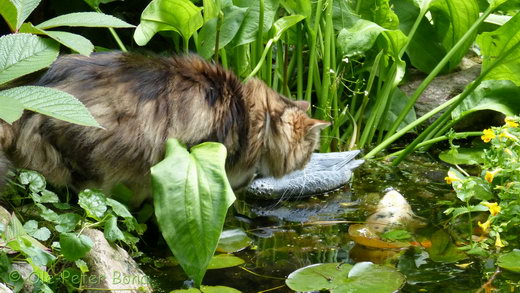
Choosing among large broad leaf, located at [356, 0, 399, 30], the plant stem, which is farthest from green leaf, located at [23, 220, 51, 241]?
large broad leaf, located at [356, 0, 399, 30]

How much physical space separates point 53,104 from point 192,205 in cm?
63

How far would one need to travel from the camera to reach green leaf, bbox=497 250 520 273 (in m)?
3.29

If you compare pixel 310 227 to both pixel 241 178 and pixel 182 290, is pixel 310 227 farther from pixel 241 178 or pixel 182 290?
pixel 182 290

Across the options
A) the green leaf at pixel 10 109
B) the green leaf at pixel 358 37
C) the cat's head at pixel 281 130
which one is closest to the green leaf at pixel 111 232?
the green leaf at pixel 10 109

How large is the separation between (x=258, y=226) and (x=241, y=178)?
0.28 meters

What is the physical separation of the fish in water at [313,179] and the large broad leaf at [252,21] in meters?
0.74

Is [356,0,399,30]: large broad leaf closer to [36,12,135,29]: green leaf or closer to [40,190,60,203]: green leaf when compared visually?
[36,12,135,29]: green leaf

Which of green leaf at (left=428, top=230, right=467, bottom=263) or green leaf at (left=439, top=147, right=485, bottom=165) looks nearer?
green leaf at (left=428, top=230, right=467, bottom=263)

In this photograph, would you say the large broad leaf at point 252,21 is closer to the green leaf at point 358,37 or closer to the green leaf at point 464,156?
the green leaf at point 358,37

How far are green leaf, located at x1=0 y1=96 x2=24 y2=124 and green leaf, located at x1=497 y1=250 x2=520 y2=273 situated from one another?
2.03m

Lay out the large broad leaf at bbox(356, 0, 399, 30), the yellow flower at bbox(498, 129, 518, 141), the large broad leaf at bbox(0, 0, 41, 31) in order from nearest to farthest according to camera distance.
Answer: the large broad leaf at bbox(0, 0, 41, 31) → the yellow flower at bbox(498, 129, 518, 141) → the large broad leaf at bbox(356, 0, 399, 30)

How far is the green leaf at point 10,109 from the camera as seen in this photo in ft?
8.00

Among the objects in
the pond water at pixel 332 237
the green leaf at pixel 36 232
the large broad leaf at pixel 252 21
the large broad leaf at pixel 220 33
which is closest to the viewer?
the green leaf at pixel 36 232

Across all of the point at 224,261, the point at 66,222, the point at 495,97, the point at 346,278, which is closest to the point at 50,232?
the point at 66,222
